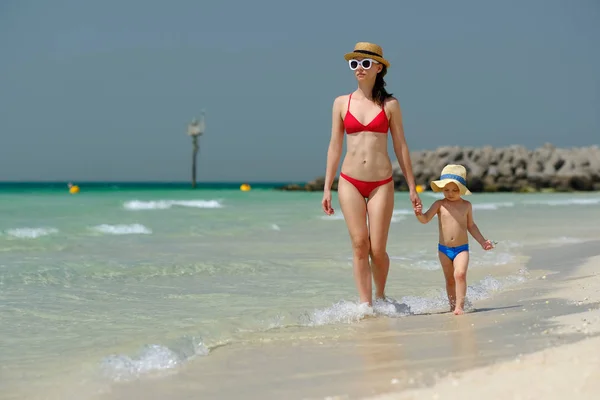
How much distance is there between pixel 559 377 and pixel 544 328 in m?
1.33

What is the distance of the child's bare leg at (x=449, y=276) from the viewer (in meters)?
5.62

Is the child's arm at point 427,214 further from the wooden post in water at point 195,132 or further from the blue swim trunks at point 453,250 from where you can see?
the wooden post in water at point 195,132

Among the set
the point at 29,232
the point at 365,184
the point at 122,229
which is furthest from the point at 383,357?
the point at 122,229

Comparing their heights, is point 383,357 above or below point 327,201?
below

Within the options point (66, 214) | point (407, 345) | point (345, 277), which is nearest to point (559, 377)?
point (407, 345)

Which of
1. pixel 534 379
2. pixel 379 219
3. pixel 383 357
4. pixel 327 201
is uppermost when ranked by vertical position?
pixel 327 201

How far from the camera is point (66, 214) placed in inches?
847

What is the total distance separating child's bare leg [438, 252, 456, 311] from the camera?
5621 mm

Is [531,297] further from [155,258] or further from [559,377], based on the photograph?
[155,258]

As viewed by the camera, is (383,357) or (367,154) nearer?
(383,357)

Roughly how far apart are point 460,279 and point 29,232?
10.6 meters

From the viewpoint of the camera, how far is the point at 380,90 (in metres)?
5.37

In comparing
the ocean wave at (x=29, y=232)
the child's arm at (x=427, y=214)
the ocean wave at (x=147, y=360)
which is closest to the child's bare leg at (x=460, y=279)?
the child's arm at (x=427, y=214)

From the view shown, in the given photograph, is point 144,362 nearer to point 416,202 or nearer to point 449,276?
point 416,202
